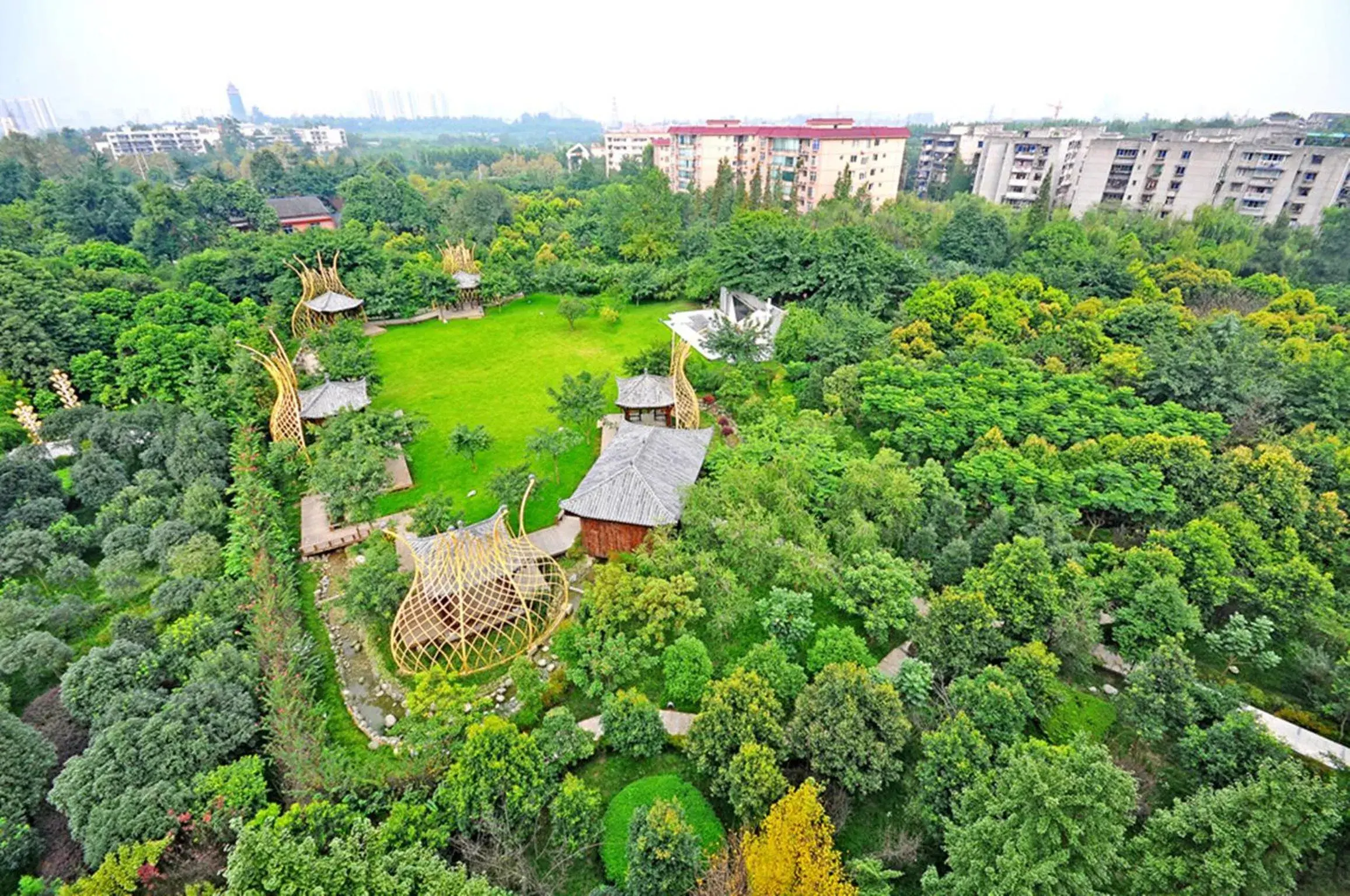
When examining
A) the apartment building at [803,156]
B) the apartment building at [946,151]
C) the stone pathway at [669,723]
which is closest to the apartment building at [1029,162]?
the apartment building at [946,151]

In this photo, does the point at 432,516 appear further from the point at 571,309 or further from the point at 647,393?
the point at 571,309

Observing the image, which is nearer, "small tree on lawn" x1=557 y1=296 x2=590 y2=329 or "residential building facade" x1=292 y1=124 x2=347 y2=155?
"small tree on lawn" x1=557 y1=296 x2=590 y2=329

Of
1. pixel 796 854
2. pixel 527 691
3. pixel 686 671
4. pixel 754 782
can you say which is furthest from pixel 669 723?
pixel 796 854

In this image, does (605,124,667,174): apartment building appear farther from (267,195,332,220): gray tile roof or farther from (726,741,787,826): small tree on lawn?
(726,741,787,826): small tree on lawn

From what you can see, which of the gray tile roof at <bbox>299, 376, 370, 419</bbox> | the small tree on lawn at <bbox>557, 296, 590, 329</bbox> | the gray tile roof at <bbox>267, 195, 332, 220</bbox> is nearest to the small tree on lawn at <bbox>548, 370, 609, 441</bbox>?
the gray tile roof at <bbox>299, 376, 370, 419</bbox>

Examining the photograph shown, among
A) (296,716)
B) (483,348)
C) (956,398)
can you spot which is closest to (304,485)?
(296,716)

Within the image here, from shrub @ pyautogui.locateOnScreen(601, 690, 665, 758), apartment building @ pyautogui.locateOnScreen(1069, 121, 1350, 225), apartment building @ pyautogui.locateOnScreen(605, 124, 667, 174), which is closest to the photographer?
shrub @ pyautogui.locateOnScreen(601, 690, 665, 758)

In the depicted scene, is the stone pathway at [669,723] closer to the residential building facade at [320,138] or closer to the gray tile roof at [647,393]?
the gray tile roof at [647,393]

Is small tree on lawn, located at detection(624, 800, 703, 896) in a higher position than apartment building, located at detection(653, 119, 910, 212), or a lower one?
lower
